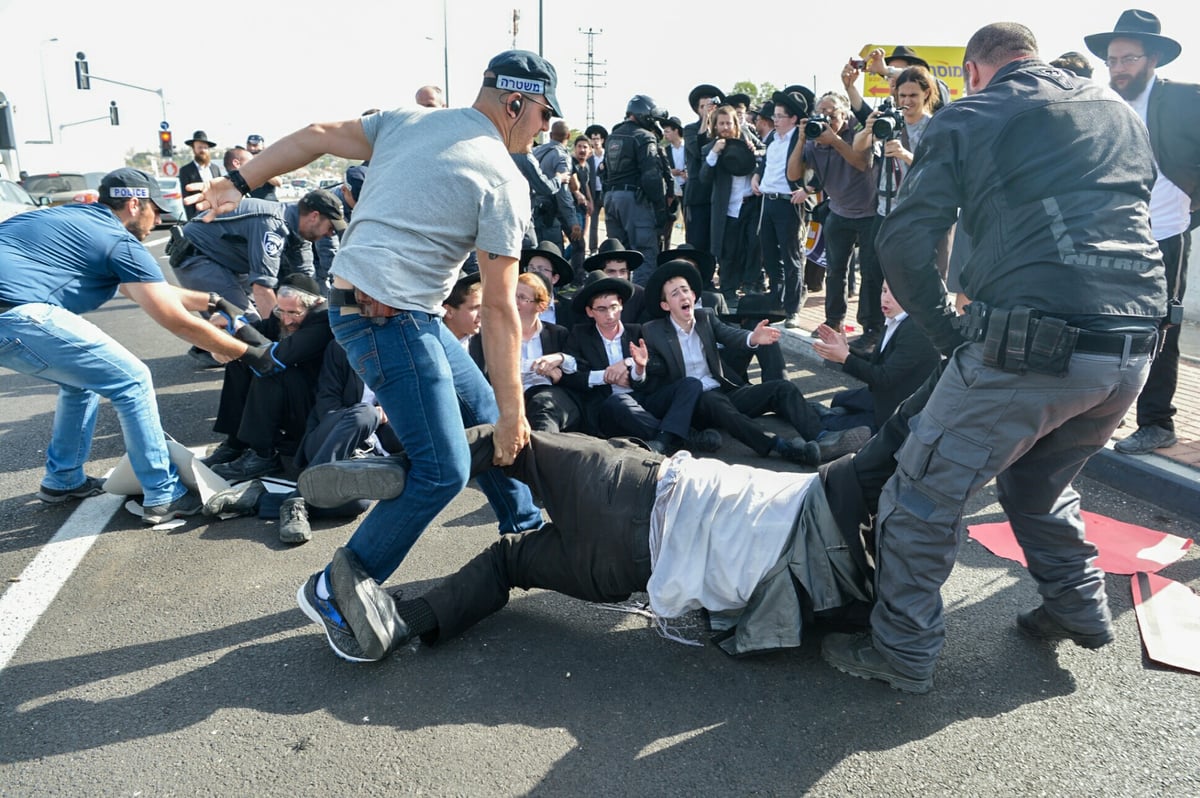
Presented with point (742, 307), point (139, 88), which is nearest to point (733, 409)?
point (742, 307)

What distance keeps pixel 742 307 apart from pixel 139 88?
4058 cm

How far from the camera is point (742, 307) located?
6664mm

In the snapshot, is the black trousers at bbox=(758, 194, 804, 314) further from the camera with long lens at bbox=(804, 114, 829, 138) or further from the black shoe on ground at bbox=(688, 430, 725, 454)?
the black shoe on ground at bbox=(688, 430, 725, 454)

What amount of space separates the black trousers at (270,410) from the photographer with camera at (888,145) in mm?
3813

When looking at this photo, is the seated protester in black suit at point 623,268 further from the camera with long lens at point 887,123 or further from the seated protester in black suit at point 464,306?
the camera with long lens at point 887,123

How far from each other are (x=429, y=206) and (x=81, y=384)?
227cm

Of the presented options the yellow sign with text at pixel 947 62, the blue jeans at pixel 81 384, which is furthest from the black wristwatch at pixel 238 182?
the yellow sign with text at pixel 947 62

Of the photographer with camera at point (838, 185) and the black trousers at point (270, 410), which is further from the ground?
the photographer with camera at point (838, 185)

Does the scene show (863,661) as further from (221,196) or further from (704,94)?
(704,94)

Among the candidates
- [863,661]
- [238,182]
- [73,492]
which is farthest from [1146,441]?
[73,492]

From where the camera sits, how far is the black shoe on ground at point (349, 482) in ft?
8.89

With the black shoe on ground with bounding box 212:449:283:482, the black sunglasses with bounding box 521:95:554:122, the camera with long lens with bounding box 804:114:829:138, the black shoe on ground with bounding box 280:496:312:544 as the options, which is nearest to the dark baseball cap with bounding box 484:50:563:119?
the black sunglasses with bounding box 521:95:554:122

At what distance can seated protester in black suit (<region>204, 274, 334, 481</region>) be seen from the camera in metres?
4.79

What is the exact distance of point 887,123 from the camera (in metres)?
6.12
